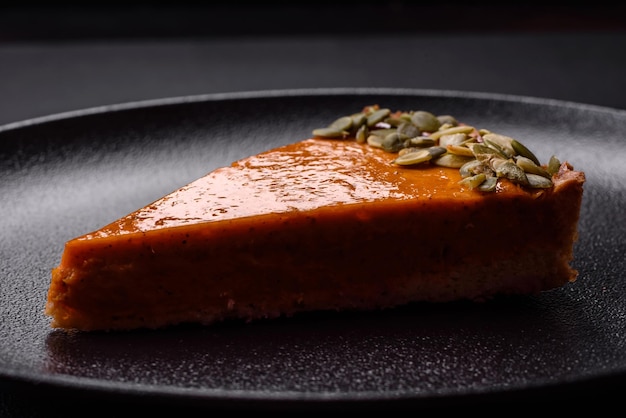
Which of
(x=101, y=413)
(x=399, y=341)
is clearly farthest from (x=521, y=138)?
(x=101, y=413)

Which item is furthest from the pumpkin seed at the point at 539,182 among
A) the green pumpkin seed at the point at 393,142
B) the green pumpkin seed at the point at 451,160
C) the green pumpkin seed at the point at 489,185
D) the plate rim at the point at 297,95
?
the plate rim at the point at 297,95

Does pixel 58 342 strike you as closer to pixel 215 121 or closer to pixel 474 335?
pixel 474 335

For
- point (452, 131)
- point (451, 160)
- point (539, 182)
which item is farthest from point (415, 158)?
point (539, 182)

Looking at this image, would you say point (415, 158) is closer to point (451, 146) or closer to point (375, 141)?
point (451, 146)

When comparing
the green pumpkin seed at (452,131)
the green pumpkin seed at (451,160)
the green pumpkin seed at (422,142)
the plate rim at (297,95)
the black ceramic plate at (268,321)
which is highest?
the green pumpkin seed at (452,131)

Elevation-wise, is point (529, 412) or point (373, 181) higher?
point (373, 181)

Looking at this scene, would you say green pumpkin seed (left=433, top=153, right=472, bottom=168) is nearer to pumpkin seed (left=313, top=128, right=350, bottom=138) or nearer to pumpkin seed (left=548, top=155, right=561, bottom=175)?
pumpkin seed (left=548, top=155, right=561, bottom=175)

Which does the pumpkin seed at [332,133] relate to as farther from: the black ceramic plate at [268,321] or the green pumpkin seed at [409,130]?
the black ceramic plate at [268,321]
